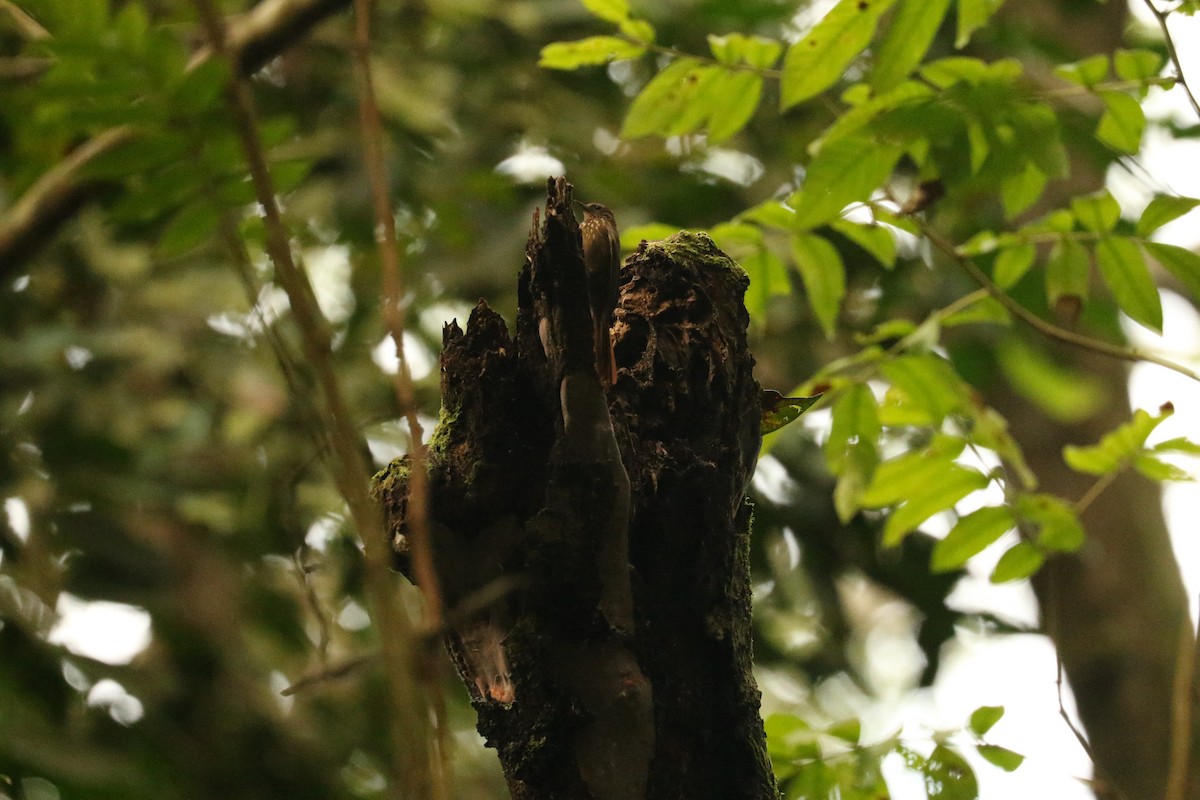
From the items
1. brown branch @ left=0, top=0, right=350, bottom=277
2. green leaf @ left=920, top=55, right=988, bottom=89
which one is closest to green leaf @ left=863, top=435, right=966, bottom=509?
green leaf @ left=920, top=55, right=988, bottom=89

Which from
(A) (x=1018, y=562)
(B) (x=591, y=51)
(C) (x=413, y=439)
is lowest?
(A) (x=1018, y=562)

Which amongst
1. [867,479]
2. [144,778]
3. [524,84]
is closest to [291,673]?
[144,778]

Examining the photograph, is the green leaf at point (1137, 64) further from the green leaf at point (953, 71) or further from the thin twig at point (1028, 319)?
the thin twig at point (1028, 319)

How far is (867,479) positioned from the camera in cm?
144

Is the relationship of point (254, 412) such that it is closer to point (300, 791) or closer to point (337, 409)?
point (300, 791)

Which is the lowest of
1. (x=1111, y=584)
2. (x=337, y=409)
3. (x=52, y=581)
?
(x=1111, y=584)

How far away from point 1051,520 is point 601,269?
36.6 inches

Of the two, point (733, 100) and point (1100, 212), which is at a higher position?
point (733, 100)

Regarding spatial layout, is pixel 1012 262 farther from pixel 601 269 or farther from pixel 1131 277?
pixel 601 269

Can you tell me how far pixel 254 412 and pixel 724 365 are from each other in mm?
2143

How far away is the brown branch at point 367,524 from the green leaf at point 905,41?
2.35 ft

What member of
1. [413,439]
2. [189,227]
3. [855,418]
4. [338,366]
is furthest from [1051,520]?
[338,366]

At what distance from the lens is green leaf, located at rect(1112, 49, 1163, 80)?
1277 millimetres

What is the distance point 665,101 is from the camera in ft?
4.73
